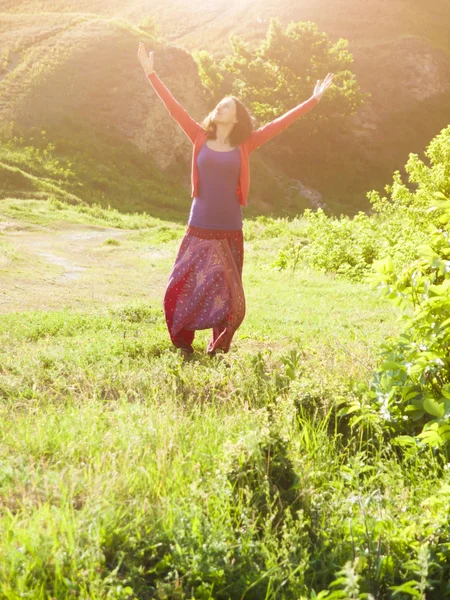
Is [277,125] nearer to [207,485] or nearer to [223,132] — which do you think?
[223,132]

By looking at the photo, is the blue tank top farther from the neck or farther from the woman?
the neck

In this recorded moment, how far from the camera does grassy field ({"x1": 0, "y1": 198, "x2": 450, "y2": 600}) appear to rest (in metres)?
2.25

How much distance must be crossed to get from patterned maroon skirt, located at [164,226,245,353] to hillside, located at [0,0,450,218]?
23.4 m

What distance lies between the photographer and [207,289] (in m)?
5.77

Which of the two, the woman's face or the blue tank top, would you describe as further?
the blue tank top

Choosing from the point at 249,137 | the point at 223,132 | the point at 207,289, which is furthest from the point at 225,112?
the point at 207,289

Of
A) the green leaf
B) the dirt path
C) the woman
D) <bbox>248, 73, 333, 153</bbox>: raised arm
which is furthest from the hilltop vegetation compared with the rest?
the dirt path

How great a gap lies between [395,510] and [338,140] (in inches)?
1738

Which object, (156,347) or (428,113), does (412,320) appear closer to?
(156,347)

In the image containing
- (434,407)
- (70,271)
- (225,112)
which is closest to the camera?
(434,407)

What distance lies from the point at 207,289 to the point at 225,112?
169 cm

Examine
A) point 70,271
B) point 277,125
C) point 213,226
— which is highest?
point 277,125

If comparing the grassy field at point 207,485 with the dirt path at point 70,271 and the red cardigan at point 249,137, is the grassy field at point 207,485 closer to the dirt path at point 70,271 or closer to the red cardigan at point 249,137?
the red cardigan at point 249,137

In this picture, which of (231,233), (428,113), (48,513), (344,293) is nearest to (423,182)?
(344,293)
